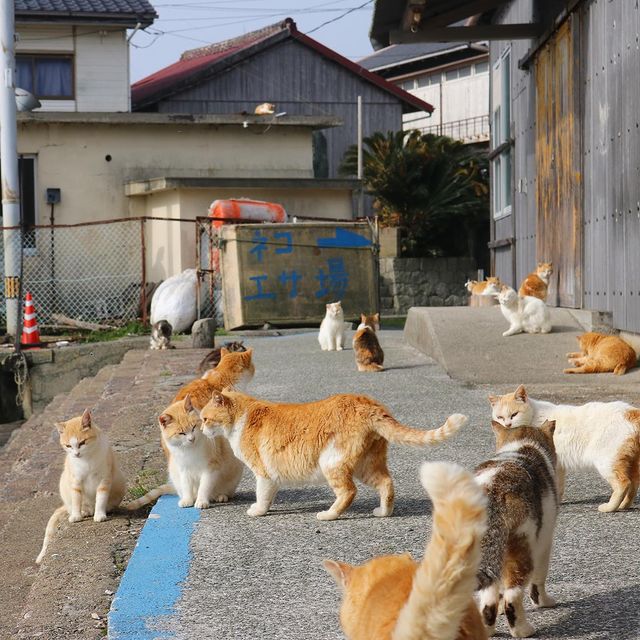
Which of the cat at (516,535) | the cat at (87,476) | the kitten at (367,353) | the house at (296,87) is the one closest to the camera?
the cat at (516,535)

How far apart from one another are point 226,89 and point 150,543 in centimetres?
2984

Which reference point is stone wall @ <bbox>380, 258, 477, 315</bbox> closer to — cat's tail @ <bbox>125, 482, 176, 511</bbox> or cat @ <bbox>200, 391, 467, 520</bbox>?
cat's tail @ <bbox>125, 482, 176, 511</bbox>

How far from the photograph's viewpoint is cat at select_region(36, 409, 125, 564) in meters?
5.72

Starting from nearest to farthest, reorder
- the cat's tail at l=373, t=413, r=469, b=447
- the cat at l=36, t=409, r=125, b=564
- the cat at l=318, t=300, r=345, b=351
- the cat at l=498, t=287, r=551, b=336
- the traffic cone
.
→ 1. the cat's tail at l=373, t=413, r=469, b=447
2. the cat at l=36, t=409, r=125, b=564
3. the cat at l=498, t=287, r=551, b=336
4. the cat at l=318, t=300, r=345, b=351
5. the traffic cone

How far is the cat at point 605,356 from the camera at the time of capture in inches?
386

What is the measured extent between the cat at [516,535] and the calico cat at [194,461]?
2.09 m

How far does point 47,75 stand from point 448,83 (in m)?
23.9

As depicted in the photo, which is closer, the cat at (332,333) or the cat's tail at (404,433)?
the cat's tail at (404,433)

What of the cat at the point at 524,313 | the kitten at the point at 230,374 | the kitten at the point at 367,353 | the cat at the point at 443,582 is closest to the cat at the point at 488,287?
the cat at the point at 524,313

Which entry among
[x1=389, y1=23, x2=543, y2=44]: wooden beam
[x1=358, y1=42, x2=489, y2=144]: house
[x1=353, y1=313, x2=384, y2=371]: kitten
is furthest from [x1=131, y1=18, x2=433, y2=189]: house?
[x1=353, y1=313, x2=384, y2=371]: kitten

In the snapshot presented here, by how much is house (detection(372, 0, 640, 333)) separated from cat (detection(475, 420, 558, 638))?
6694 millimetres

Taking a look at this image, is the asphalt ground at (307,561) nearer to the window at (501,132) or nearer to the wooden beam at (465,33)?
the wooden beam at (465,33)

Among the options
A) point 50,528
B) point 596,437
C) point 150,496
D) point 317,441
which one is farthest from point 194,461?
point 596,437

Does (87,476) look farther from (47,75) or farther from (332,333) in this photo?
(47,75)
